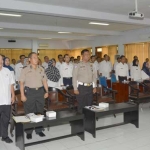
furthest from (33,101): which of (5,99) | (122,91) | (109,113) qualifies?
(122,91)

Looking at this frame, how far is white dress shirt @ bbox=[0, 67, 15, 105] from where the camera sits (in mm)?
3447

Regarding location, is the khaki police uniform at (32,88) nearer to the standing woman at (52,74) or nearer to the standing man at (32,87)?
the standing man at (32,87)

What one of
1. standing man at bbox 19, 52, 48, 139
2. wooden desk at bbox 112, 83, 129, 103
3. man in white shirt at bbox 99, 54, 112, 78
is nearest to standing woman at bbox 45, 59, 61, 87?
wooden desk at bbox 112, 83, 129, 103

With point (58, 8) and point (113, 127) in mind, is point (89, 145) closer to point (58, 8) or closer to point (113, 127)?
point (113, 127)

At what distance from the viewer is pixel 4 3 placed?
4.90 metres

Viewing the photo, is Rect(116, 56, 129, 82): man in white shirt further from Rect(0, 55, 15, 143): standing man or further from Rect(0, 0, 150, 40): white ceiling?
Rect(0, 55, 15, 143): standing man

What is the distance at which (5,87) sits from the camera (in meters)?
3.49

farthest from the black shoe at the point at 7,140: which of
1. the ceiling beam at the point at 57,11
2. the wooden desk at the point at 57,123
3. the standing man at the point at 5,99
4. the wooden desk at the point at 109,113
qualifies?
the ceiling beam at the point at 57,11

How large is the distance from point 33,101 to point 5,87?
1.77 feet

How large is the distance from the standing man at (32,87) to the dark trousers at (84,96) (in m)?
0.89

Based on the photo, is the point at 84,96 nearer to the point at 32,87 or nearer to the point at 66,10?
the point at 32,87

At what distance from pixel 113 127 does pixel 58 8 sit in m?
3.38

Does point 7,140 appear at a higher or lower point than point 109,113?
lower

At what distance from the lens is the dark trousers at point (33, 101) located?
366cm
